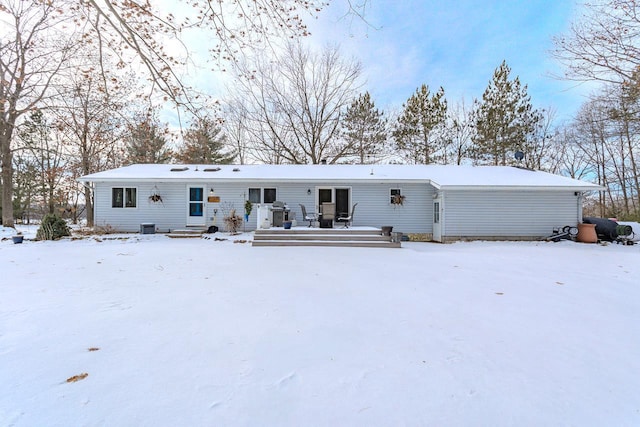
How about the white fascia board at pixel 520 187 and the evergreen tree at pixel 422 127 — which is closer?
the white fascia board at pixel 520 187

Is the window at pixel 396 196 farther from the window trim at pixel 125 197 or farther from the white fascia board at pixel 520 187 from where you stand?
the window trim at pixel 125 197

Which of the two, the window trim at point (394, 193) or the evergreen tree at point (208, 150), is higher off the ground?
the evergreen tree at point (208, 150)

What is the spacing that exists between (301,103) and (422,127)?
26.1 feet

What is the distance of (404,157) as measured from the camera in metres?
19.2

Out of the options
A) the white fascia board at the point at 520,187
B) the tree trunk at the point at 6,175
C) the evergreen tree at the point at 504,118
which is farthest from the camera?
the evergreen tree at the point at 504,118

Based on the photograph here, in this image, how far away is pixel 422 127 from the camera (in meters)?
18.7

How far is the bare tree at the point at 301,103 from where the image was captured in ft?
58.4

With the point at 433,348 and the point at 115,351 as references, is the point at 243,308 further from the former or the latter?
the point at 433,348

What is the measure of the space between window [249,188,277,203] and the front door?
210cm

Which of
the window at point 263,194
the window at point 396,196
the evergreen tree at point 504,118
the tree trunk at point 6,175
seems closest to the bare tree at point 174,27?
the window at point 263,194

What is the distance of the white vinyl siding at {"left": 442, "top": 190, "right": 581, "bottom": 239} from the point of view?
1114 cm

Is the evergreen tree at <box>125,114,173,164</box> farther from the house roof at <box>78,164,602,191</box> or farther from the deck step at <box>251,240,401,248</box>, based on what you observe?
the deck step at <box>251,240,401,248</box>

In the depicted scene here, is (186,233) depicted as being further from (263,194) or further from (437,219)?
(437,219)

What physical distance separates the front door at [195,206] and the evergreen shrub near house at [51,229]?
4.04 metres
